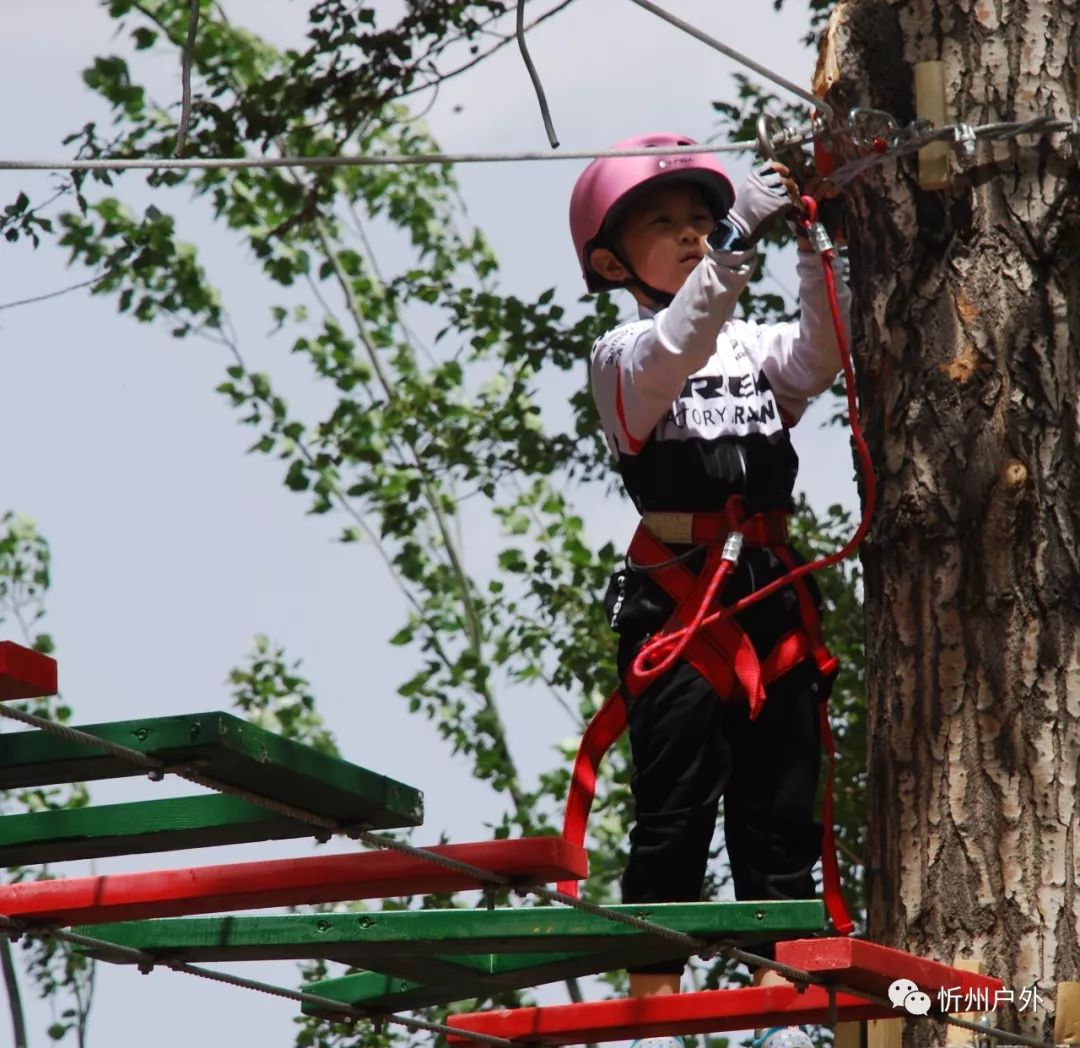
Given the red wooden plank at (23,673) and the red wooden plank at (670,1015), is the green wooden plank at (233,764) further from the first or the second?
the red wooden plank at (670,1015)

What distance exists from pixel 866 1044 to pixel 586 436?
14.4ft

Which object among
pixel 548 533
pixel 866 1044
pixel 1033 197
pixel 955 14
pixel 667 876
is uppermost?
pixel 548 533

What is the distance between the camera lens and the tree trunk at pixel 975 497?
3814 mm

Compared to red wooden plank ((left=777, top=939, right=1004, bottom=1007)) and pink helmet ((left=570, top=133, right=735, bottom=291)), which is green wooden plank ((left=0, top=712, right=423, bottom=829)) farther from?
pink helmet ((left=570, top=133, right=735, bottom=291))

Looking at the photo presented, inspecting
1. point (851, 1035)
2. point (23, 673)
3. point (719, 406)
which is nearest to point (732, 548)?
point (719, 406)

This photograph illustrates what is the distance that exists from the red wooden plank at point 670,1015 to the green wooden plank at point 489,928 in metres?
0.19

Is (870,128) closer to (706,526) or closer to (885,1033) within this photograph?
(706,526)

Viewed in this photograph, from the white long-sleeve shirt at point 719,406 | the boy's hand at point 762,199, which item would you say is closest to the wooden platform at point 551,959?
the white long-sleeve shirt at point 719,406

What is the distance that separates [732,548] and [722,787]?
1.47 ft

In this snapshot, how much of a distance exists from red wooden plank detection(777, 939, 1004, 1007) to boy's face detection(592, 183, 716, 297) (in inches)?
58.4

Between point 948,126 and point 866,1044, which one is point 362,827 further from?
point 948,126

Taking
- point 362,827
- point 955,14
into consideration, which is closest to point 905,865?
point 362,827

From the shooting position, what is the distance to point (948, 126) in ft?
12.9

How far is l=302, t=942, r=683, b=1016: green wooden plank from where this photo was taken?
145 inches
